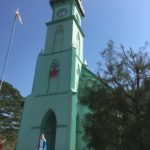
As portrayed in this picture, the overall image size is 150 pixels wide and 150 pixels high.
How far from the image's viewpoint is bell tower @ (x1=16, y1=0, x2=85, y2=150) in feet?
65.2

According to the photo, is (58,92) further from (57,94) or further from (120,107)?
(120,107)

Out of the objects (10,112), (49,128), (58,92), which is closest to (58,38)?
(58,92)

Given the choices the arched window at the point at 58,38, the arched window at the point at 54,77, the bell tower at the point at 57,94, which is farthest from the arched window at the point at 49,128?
the arched window at the point at 58,38

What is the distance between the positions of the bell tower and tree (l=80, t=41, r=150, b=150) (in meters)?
5.20

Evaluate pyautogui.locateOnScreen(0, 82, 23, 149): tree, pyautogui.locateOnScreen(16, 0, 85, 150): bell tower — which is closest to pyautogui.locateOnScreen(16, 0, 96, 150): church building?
pyautogui.locateOnScreen(16, 0, 85, 150): bell tower

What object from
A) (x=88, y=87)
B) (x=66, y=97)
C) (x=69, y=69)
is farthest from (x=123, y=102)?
(x=69, y=69)

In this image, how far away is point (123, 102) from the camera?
1346cm

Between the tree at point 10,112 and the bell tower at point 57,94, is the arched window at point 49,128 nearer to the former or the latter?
the bell tower at point 57,94

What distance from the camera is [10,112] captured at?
32.6m

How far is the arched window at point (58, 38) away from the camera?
2494cm

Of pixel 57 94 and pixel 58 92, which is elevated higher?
pixel 58 92

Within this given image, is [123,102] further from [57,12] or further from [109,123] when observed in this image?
[57,12]

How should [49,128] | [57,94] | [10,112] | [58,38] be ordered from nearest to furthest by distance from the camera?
1. [57,94]
2. [49,128]
3. [58,38]
4. [10,112]

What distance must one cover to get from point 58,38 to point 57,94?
7010 millimetres
